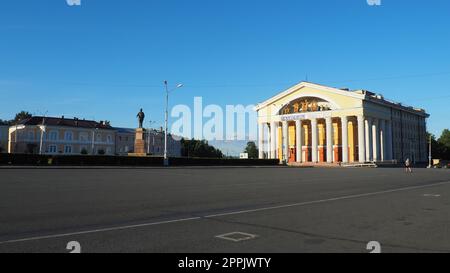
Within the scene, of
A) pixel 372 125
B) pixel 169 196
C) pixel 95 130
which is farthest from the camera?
pixel 95 130

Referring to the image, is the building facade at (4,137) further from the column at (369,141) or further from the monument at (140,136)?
the column at (369,141)

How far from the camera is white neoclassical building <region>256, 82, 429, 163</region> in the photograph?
10194 cm

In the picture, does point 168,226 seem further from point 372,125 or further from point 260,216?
point 372,125

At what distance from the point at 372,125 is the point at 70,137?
250 ft

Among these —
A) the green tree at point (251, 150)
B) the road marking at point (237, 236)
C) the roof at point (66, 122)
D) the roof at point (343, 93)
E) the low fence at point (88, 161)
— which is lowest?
the road marking at point (237, 236)

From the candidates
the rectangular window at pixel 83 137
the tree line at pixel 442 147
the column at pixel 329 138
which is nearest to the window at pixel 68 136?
the rectangular window at pixel 83 137

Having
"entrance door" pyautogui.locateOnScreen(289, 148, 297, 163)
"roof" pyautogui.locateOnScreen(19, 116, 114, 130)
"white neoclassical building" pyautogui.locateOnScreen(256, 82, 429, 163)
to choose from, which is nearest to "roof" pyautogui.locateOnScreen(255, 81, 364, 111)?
"white neoclassical building" pyautogui.locateOnScreen(256, 82, 429, 163)

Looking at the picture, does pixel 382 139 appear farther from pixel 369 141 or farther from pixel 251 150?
pixel 251 150

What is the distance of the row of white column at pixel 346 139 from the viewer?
332 feet

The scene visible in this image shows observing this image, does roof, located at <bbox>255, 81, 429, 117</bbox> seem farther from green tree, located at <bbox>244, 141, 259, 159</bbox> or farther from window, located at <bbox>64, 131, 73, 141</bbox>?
green tree, located at <bbox>244, 141, 259, 159</bbox>

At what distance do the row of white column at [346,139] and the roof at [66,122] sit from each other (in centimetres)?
4536

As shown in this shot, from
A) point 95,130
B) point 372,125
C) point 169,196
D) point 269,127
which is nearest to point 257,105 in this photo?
point 269,127

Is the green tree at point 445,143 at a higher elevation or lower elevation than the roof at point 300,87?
lower
